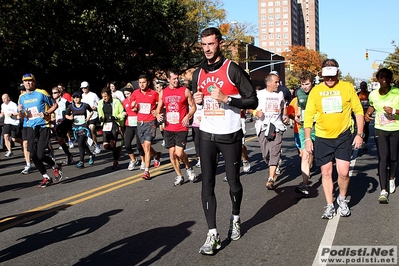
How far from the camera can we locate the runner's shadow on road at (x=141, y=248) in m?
4.59

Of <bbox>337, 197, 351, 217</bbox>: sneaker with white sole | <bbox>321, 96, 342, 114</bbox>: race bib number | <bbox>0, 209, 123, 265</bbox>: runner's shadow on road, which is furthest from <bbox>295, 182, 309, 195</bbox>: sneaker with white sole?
<bbox>0, 209, 123, 265</bbox>: runner's shadow on road

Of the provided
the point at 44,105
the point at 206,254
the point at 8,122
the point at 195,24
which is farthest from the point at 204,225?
the point at 195,24

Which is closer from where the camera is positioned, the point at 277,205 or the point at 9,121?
the point at 277,205

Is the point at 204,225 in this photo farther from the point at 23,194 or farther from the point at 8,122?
the point at 8,122

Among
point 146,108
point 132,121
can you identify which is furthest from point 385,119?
point 132,121

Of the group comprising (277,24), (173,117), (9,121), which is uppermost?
(277,24)

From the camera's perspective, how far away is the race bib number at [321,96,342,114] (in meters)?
5.90

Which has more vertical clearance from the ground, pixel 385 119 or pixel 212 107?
pixel 212 107

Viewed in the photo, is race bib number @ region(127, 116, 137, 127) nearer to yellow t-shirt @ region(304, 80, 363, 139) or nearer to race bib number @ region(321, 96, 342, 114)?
yellow t-shirt @ region(304, 80, 363, 139)

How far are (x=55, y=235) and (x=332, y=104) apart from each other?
3.60m

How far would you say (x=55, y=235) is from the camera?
5.55 metres

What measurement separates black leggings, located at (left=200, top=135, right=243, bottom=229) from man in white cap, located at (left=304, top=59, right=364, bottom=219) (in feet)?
4.29

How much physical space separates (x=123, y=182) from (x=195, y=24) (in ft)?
120

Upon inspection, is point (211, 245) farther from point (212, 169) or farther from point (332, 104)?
point (332, 104)
